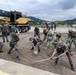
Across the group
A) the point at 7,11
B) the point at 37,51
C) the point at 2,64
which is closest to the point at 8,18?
the point at 7,11

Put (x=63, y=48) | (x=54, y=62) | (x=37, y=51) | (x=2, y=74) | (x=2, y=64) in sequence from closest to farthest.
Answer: (x=2, y=74), (x=2, y=64), (x=63, y=48), (x=54, y=62), (x=37, y=51)

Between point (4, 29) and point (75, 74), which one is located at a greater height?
point (4, 29)

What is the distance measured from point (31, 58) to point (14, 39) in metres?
1.37

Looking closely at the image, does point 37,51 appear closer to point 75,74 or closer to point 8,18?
point 75,74

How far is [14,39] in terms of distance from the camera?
350 inches

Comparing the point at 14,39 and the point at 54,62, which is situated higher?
the point at 14,39

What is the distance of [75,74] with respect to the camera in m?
7.07

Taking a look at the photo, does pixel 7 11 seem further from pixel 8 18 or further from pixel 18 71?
pixel 18 71

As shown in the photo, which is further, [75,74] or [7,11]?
[7,11]

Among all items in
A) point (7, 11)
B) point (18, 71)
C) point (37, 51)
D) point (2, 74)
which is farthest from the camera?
point (7, 11)

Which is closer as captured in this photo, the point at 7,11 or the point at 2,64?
the point at 2,64

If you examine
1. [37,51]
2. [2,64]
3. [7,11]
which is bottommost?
[37,51]

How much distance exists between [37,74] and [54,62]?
3.86 m

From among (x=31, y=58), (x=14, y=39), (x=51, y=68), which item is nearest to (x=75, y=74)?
(x=51, y=68)
